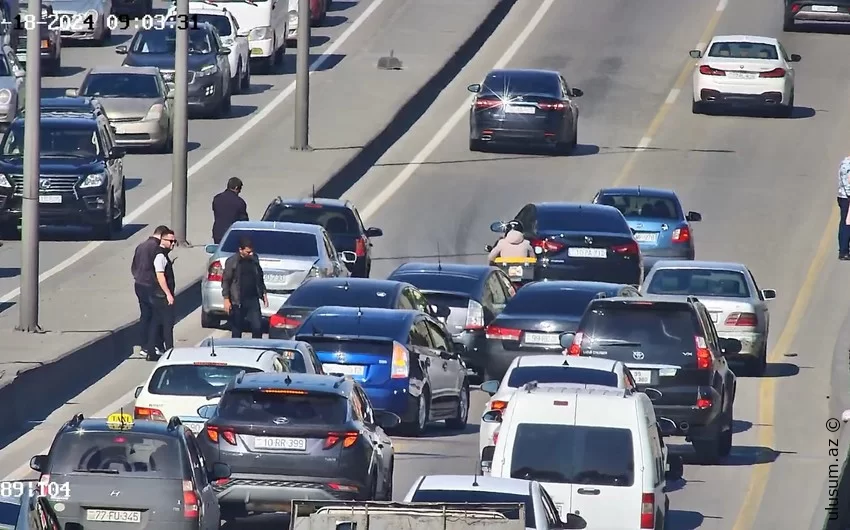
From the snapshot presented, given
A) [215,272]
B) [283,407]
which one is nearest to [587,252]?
[215,272]

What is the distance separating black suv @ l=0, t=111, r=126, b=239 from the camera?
3288 centimetres

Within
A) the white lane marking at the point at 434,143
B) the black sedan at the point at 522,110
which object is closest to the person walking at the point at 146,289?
the white lane marking at the point at 434,143

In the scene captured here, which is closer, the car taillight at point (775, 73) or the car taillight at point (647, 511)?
the car taillight at point (647, 511)

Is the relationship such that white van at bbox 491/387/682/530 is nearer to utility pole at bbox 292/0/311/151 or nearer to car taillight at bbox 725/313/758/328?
car taillight at bbox 725/313/758/328

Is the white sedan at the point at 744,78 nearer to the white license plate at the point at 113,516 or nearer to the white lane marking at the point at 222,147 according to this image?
the white lane marking at the point at 222,147

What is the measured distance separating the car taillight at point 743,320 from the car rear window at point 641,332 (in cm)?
600

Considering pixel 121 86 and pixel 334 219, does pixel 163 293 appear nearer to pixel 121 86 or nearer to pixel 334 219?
pixel 334 219

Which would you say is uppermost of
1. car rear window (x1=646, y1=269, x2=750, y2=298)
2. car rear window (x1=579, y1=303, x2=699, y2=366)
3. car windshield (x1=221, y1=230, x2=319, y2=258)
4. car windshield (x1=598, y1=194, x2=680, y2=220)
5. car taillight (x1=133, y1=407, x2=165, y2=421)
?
car rear window (x1=579, y1=303, x2=699, y2=366)

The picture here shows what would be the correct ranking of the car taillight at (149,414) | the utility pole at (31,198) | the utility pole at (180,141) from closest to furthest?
the car taillight at (149,414) → the utility pole at (31,198) → the utility pole at (180,141)

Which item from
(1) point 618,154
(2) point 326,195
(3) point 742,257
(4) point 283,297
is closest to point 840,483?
(4) point 283,297

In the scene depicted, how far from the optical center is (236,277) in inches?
1015

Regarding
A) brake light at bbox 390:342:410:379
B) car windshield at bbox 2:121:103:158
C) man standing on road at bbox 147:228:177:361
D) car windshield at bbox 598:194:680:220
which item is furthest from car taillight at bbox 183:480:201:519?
car windshield at bbox 598:194:680:220

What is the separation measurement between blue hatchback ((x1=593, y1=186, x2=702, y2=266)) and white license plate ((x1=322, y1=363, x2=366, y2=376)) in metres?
11.9

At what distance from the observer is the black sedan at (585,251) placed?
99.7 feet
